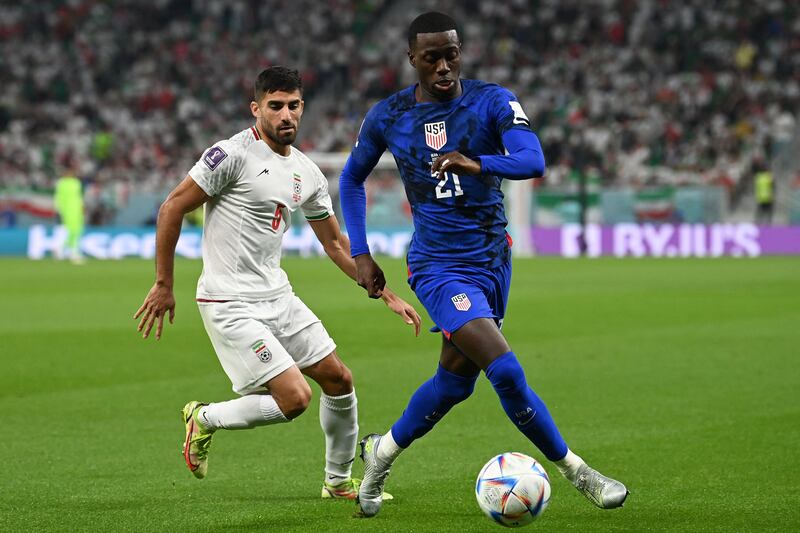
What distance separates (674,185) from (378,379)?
795 inches

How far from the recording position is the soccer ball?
5.11 m

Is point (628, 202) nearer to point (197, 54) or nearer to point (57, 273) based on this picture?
point (57, 273)

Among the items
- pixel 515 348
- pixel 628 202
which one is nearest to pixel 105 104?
pixel 628 202

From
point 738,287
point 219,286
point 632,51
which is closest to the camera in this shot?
point 219,286

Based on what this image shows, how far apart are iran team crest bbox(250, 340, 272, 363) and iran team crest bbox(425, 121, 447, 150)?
1.21 meters

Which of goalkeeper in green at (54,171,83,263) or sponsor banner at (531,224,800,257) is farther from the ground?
goalkeeper in green at (54,171,83,263)

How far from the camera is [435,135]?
222 inches

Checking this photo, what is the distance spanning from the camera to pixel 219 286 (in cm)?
→ 595

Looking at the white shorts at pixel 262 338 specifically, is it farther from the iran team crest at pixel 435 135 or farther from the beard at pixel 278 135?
the iran team crest at pixel 435 135

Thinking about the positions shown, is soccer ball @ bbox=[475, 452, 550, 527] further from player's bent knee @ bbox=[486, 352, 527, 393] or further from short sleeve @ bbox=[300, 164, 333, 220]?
short sleeve @ bbox=[300, 164, 333, 220]

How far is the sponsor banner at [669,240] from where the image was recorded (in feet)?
95.5

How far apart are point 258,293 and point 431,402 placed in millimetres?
1000

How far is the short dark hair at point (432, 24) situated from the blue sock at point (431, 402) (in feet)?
4.93

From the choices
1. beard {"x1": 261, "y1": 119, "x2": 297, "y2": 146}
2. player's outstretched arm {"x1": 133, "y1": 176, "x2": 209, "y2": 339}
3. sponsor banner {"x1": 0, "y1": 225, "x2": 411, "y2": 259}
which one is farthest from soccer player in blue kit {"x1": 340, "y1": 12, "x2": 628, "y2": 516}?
sponsor banner {"x1": 0, "y1": 225, "x2": 411, "y2": 259}
